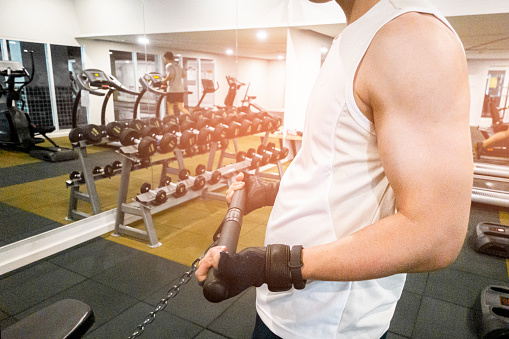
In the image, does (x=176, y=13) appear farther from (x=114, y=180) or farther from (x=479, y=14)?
(x=479, y=14)

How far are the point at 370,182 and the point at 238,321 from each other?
1823mm

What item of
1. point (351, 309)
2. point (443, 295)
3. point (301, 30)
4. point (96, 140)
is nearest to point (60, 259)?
point (96, 140)

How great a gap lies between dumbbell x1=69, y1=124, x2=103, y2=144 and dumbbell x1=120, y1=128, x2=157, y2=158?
0.28m

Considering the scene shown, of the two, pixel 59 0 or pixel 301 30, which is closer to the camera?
pixel 59 0

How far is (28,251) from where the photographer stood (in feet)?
8.88

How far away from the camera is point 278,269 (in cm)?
54

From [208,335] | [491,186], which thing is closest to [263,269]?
[208,335]

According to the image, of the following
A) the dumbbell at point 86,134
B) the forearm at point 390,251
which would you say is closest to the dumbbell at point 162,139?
the dumbbell at point 86,134

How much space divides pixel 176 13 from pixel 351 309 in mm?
4884

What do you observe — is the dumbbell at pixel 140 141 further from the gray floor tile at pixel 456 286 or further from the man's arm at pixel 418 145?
the man's arm at pixel 418 145

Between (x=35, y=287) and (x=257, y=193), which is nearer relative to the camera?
(x=257, y=193)

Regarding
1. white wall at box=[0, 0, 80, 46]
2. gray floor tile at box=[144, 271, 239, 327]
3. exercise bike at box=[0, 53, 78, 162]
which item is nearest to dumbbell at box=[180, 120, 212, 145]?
white wall at box=[0, 0, 80, 46]

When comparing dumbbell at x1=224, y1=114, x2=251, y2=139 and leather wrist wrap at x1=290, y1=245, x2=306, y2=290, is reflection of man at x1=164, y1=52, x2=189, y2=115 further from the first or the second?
leather wrist wrap at x1=290, y1=245, x2=306, y2=290

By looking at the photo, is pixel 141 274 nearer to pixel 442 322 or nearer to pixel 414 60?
pixel 442 322
